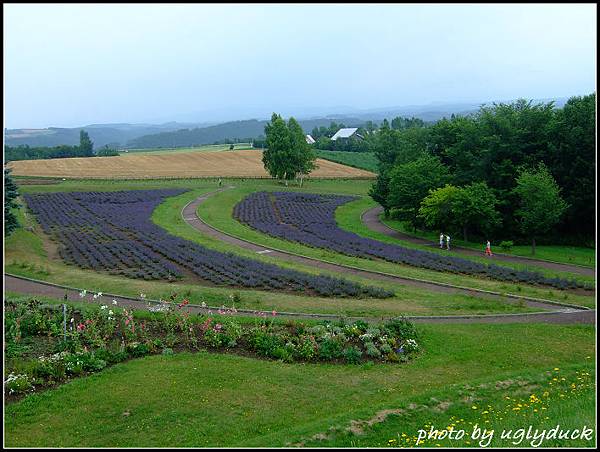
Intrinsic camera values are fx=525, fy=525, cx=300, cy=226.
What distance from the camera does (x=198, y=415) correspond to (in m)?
11.9

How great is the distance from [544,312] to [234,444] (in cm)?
1519

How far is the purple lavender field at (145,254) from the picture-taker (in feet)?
81.8

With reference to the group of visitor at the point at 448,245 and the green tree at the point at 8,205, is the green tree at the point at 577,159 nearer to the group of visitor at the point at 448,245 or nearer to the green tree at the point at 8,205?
the group of visitor at the point at 448,245

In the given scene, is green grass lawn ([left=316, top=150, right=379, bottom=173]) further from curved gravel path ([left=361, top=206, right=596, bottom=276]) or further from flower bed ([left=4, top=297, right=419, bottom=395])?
flower bed ([left=4, top=297, right=419, bottom=395])

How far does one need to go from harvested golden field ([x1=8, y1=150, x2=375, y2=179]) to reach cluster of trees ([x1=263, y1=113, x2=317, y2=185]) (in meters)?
8.34

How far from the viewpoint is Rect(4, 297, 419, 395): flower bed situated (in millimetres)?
14523

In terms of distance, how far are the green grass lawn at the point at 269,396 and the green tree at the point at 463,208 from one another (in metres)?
24.6

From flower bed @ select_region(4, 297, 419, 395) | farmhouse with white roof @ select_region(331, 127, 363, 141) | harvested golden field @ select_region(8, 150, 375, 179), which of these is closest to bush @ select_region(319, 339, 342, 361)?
flower bed @ select_region(4, 297, 419, 395)

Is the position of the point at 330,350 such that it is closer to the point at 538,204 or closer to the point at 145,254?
the point at 145,254

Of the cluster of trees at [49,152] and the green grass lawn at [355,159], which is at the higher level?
the cluster of trees at [49,152]

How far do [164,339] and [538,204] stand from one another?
3053 centimetres

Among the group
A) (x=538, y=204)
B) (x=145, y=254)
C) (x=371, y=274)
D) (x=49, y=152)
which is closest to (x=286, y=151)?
(x=538, y=204)

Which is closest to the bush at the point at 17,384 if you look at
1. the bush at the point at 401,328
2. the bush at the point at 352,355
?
the bush at the point at 352,355

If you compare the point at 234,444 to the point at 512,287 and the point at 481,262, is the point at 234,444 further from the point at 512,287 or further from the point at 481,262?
the point at 481,262
